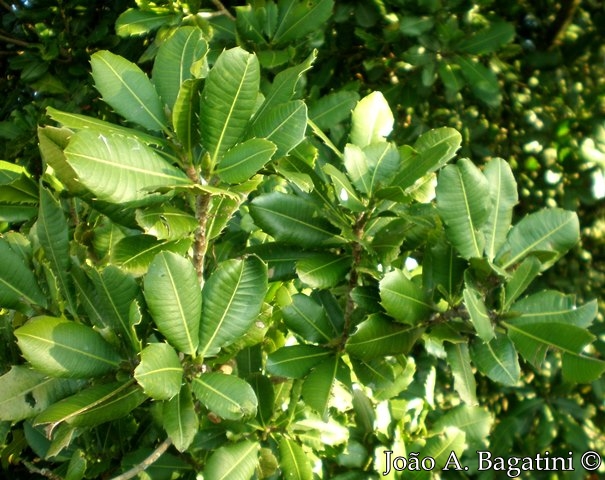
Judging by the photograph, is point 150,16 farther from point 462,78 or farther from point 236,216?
point 462,78

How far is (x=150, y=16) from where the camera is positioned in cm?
180

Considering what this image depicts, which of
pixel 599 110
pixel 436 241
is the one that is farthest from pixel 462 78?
pixel 436 241

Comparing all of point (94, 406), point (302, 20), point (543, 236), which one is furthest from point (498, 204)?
point (302, 20)

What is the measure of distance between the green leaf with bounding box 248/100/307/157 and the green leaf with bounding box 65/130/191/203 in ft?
0.57

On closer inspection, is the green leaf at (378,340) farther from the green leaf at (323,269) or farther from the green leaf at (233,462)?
the green leaf at (233,462)

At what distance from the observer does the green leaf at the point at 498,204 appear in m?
1.07

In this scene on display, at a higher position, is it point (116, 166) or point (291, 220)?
point (116, 166)

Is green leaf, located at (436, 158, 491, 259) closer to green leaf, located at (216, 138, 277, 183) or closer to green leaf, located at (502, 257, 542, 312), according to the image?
green leaf, located at (502, 257, 542, 312)

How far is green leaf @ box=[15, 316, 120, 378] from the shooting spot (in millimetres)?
827

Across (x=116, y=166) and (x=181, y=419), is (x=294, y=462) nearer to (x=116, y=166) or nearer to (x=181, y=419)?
(x=181, y=419)

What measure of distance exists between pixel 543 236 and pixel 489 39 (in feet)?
4.04

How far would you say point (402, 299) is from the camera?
1.00 m

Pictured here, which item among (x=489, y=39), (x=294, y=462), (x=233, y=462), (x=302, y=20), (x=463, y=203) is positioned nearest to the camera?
(x=463, y=203)

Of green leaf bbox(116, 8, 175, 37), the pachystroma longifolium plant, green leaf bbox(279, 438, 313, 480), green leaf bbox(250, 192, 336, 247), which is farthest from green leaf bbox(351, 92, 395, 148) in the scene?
green leaf bbox(116, 8, 175, 37)
